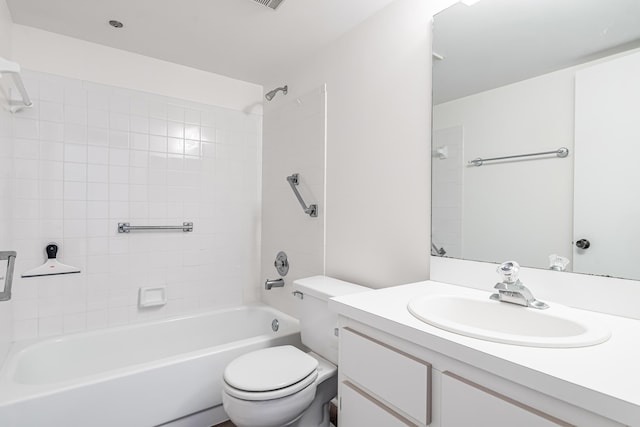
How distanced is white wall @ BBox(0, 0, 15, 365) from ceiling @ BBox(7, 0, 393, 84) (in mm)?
160

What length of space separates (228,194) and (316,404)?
5.31ft

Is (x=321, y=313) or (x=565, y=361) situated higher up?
(x=565, y=361)

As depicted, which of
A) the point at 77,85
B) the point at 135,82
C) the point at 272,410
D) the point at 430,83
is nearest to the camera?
the point at 272,410

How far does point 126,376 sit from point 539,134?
195 centimetres

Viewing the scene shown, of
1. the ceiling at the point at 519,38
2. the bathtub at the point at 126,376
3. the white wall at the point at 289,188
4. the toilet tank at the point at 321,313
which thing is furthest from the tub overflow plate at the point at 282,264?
the ceiling at the point at 519,38

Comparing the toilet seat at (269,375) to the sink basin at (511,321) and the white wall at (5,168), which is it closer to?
the sink basin at (511,321)

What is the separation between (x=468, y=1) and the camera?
132 cm

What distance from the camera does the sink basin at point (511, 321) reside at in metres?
0.74

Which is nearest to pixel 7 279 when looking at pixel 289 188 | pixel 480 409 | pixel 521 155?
pixel 480 409

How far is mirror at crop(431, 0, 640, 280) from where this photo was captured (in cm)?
95

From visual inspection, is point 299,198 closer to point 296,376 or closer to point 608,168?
point 296,376

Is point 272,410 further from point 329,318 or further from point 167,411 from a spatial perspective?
point 167,411

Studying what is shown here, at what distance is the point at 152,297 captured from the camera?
7.41 ft

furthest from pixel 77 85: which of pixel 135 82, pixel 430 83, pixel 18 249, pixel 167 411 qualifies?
pixel 430 83
